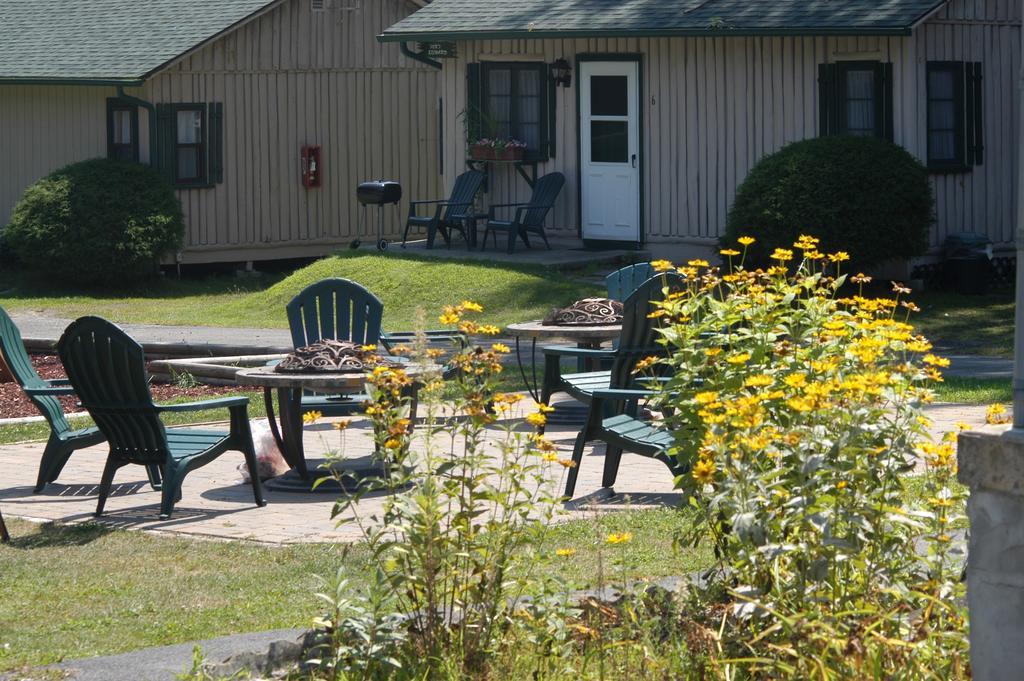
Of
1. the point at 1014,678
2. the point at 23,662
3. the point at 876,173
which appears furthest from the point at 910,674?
the point at 876,173

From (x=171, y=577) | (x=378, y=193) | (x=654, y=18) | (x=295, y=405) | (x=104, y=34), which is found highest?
(x=104, y=34)

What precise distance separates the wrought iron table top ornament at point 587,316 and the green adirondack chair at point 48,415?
3061 mm

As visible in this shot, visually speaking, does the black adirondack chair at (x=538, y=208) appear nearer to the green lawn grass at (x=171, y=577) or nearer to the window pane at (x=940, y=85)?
the window pane at (x=940, y=85)

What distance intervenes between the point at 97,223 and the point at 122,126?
2.65m

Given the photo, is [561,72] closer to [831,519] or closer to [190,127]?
[190,127]

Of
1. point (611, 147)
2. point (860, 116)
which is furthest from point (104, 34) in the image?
point (860, 116)

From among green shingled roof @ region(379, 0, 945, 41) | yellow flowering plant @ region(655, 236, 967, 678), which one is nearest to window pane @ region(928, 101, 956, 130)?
green shingled roof @ region(379, 0, 945, 41)

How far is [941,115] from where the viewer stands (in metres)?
20.5

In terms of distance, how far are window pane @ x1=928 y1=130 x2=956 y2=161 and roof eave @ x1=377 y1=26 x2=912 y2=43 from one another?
1970mm

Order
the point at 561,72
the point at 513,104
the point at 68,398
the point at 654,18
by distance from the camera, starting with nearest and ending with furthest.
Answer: the point at 68,398 < the point at 654,18 < the point at 561,72 < the point at 513,104

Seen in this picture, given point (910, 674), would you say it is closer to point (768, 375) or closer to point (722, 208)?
point (768, 375)

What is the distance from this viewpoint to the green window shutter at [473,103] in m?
23.7

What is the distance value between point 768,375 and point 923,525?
0.70m

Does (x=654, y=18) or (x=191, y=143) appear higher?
(x=654, y=18)
